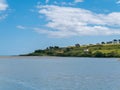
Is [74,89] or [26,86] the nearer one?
[74,89]

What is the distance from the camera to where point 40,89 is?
194 feet

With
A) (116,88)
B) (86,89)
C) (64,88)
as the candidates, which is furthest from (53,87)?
(116,88)

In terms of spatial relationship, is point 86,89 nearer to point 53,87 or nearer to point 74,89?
point 74,89

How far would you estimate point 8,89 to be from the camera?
196ft

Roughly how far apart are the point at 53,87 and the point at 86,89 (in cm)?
594

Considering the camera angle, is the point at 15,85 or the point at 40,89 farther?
the point at 15,85

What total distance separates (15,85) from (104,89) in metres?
16.8

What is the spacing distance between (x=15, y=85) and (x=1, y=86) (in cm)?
282

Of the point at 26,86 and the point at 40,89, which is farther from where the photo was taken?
the point at 26,86

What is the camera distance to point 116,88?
198ft

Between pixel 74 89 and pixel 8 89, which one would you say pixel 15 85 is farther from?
pixel 74 89

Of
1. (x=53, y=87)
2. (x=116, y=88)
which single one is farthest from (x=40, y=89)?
(x=116, y=88)

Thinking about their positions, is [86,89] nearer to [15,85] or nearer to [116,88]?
[116,88]

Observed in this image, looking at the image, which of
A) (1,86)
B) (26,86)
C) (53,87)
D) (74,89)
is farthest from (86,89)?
(1,86)
